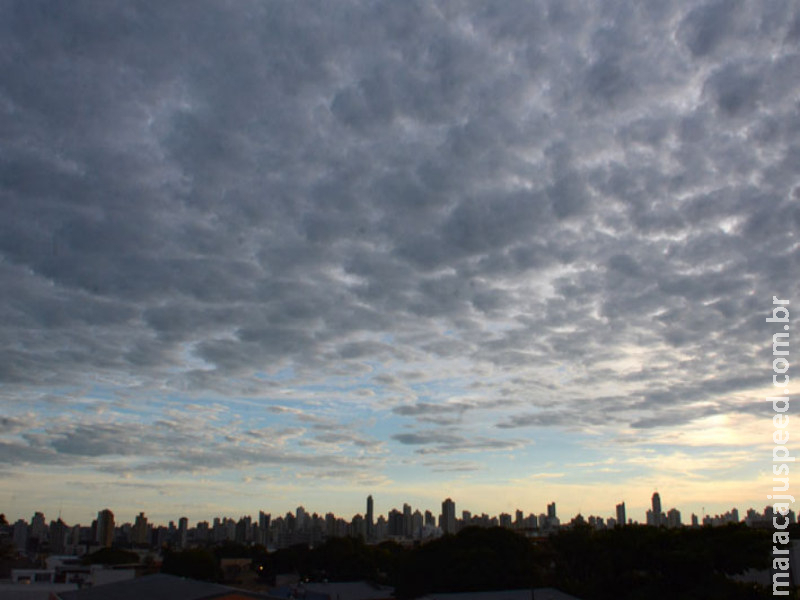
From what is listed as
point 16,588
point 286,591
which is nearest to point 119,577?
point 286,591

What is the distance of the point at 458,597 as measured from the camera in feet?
130

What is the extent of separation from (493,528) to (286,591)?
21.6 m

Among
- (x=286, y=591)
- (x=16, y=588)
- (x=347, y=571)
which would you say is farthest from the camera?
(x=347, y=571)

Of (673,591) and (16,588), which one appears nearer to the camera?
(673,591)

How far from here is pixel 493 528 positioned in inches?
2586

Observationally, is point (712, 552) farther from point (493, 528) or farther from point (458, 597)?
point (493, 528)

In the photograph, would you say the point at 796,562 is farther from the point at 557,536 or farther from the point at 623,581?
the point at 557,536

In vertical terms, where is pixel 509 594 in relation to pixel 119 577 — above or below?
above

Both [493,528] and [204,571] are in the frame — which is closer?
[493,528]

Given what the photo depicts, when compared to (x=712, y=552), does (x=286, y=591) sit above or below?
below

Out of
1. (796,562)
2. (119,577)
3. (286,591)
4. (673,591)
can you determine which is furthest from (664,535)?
(119,577)

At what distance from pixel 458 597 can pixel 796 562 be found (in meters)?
21.6

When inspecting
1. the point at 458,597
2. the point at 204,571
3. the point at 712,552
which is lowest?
the point at 204,571

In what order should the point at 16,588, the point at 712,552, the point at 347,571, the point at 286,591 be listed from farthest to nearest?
the point at 347,571 < the point at 286,591 < the point at 16,588 < the point at 712,552
